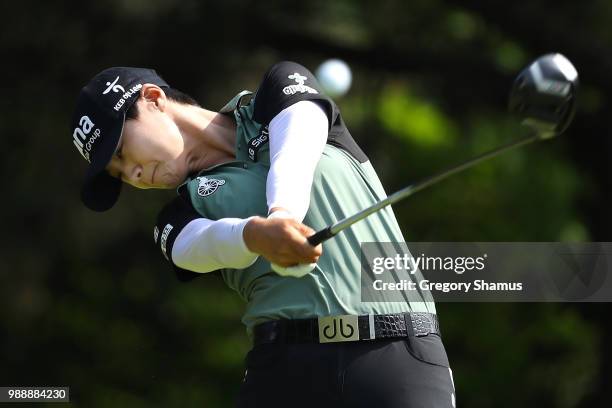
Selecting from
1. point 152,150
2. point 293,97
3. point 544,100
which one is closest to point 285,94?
point 293,97

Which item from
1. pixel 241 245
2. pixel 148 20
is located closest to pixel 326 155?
pixel 241 245

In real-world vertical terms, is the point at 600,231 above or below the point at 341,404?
above

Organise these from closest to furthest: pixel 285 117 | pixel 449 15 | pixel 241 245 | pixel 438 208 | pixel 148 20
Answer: pixel 241 245 < pixel 285 117 < pixel 148 20 < pixel 449 15 < pixel 438 208

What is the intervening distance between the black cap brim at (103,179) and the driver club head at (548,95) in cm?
96

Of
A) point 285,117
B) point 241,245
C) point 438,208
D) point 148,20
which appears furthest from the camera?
point 438,208

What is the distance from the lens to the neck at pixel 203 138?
3004 mm

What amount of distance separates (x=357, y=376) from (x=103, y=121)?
2.80ft

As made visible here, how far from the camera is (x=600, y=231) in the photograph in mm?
8438

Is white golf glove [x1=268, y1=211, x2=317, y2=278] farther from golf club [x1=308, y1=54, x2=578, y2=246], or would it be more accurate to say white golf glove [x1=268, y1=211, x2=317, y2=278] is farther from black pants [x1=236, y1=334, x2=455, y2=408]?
black pants [x1=236, y1=334, x2=455, y2=408]

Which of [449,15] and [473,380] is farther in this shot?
[473,380]

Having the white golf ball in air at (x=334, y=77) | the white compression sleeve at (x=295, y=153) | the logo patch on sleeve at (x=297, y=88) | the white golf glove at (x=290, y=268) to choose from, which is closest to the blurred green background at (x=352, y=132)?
the white golf ball in air at (x=334, y=77)

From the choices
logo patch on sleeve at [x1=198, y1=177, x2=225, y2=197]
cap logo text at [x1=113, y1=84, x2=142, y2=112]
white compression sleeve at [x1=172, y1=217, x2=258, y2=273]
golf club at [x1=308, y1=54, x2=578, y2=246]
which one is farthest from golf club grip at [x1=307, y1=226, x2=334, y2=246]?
cap logo text at [x1=113, y1=84, x2=142, y2=112]

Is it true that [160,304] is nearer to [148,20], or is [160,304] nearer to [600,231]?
[148,20]

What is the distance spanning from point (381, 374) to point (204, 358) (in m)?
7.81
